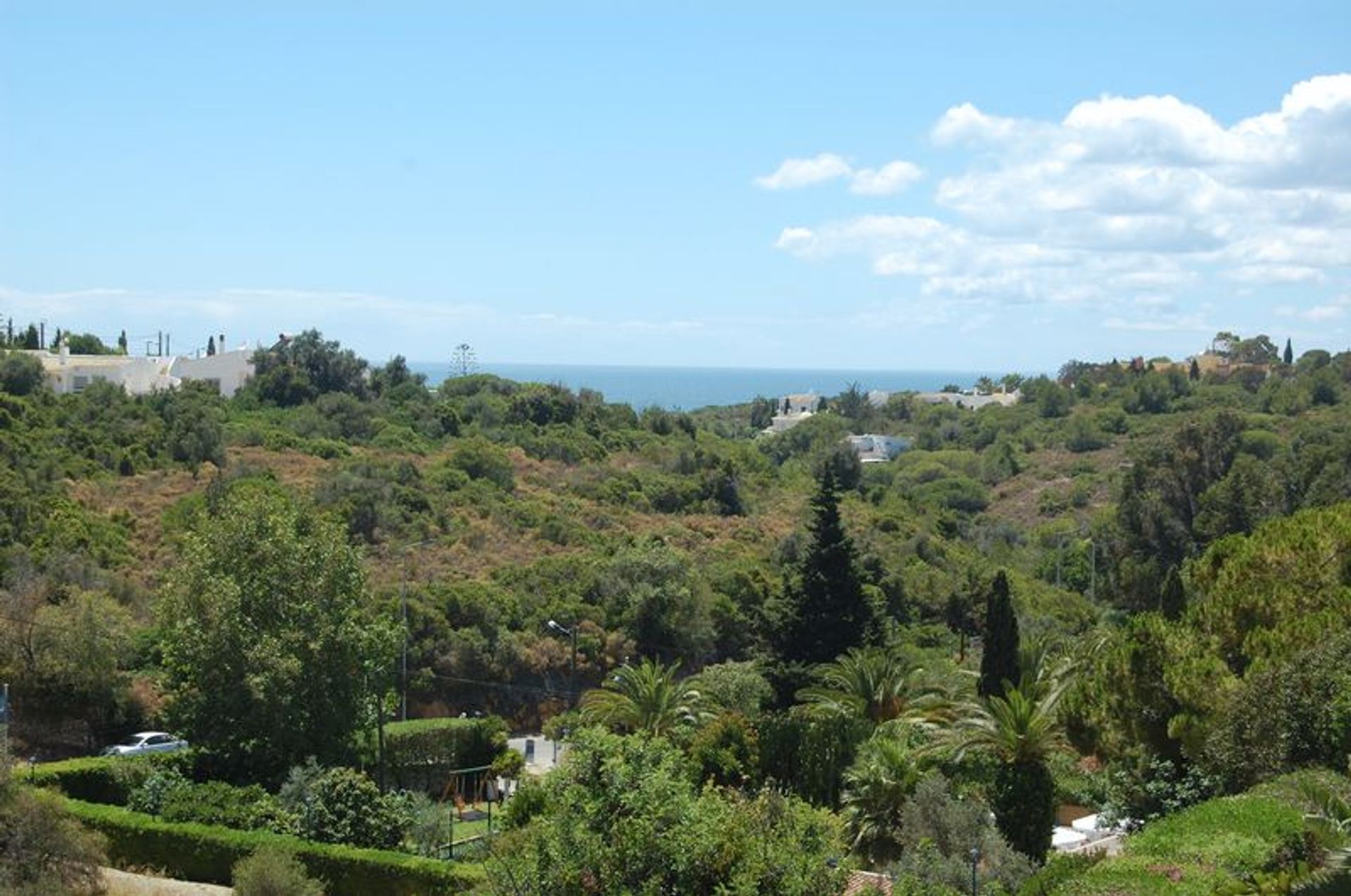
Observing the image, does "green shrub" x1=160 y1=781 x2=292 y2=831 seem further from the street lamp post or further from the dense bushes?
the street lamp post

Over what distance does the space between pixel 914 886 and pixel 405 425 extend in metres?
54.9

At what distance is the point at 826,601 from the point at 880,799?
1078 centimetres

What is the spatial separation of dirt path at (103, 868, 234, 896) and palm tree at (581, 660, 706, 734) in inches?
374

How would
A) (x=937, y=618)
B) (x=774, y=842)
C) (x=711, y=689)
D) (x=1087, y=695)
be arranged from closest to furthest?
(x=774, y=842) → (x=1087, y=695) → (x=711, y=689) → (x=937, y=618)

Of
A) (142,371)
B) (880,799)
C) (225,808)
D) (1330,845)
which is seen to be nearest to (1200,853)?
(1330,845)

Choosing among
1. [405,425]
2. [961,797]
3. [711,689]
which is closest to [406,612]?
[711,689]

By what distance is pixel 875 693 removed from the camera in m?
30.9

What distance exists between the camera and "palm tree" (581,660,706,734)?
30547mm

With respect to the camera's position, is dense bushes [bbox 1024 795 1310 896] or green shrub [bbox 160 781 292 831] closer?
dense bushes [bbox 1024 795 1310 896]

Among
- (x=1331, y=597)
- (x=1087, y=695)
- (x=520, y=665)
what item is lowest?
(x=520, y=665)

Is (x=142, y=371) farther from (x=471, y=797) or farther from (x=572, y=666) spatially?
(x=471, y=797)

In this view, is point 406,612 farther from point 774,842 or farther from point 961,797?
point 774,842

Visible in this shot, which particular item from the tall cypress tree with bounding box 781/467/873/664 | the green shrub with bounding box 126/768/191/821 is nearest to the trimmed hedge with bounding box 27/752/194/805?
the green shrub with bounding box 126/768/191/821

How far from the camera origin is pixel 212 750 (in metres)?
28.2
